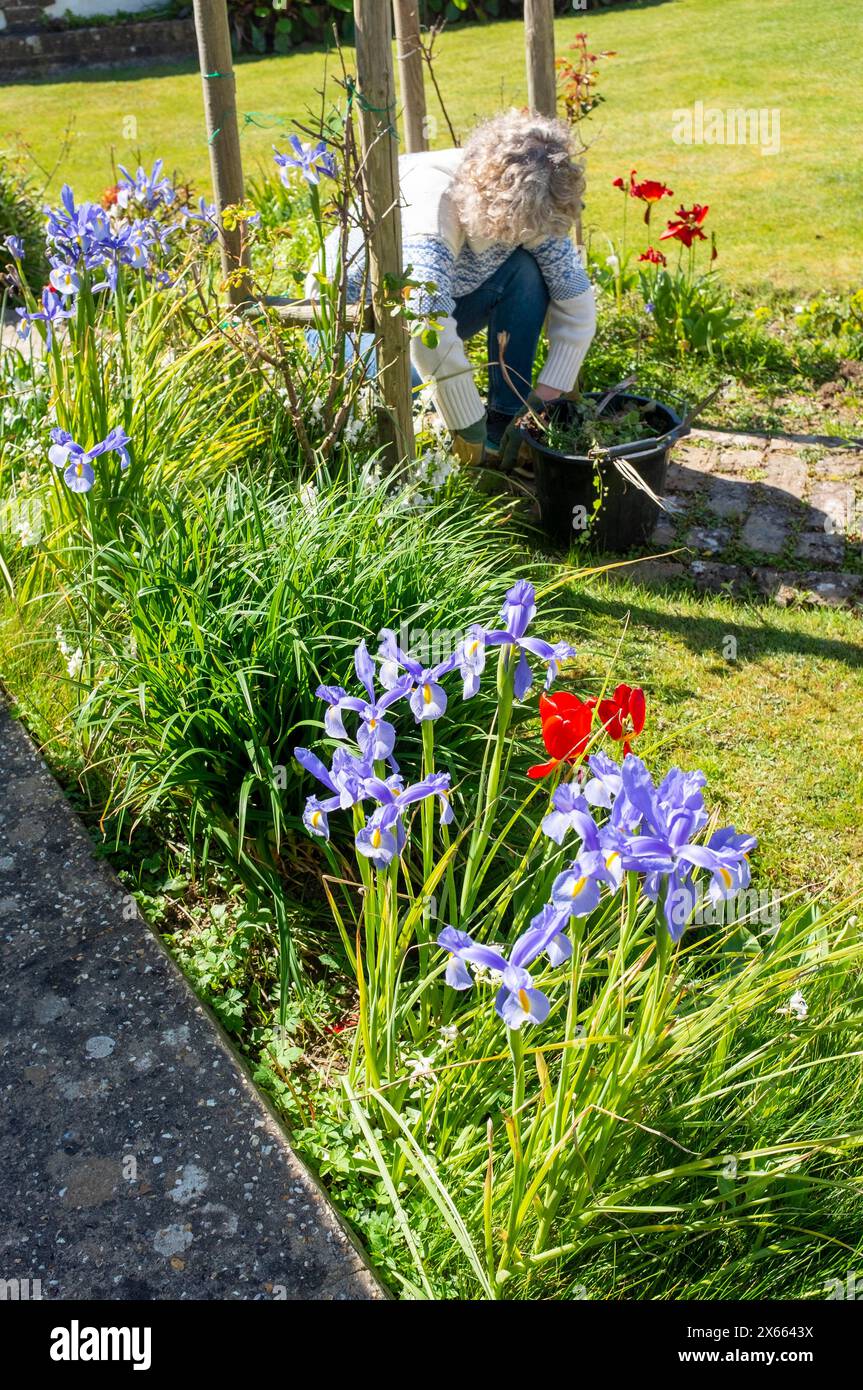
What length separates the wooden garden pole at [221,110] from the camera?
3.56 metres

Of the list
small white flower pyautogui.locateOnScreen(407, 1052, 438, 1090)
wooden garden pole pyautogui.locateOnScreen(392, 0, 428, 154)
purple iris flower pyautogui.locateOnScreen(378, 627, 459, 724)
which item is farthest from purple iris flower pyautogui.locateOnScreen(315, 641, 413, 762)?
wooden garden pole pyautogui.locateOnScreen(392, 0, 428, 154)

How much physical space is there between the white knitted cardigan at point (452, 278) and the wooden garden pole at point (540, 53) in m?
0.56

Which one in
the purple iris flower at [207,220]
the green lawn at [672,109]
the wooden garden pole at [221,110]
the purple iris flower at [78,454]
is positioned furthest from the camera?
the green lawn at [672,109]

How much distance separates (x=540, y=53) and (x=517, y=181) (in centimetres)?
95

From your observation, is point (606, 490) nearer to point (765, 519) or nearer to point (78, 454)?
point (765, 519)

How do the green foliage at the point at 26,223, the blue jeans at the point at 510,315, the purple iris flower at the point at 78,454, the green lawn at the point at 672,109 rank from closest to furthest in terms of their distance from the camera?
the purple iris flower at the point at 78,454 → the blue jeans at the point at 510,315 → the green foliage at the point at 26,223 → the green lawn at the point at 672,109

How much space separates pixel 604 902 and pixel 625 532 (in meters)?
2.11

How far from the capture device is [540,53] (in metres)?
4.43

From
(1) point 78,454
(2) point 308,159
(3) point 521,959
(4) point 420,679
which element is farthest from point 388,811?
(2) point 308,159

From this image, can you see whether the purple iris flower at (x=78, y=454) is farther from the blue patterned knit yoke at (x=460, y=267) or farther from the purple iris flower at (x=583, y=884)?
the purple iris flower at (x=583, y=884)

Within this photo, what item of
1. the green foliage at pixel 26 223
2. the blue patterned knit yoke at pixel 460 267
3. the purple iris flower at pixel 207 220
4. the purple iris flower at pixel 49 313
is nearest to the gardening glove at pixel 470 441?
the blue patterned knit yoke at pixel 460 267

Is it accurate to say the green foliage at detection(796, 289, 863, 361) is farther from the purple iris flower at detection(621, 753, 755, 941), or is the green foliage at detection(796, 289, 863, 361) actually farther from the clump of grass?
the purple iris flower at detection(621, 753, 755, 941)

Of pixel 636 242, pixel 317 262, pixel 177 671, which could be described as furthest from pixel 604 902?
pixel 636 242

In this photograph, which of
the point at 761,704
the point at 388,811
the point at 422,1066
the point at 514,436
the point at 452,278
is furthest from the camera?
the point at 514,436
